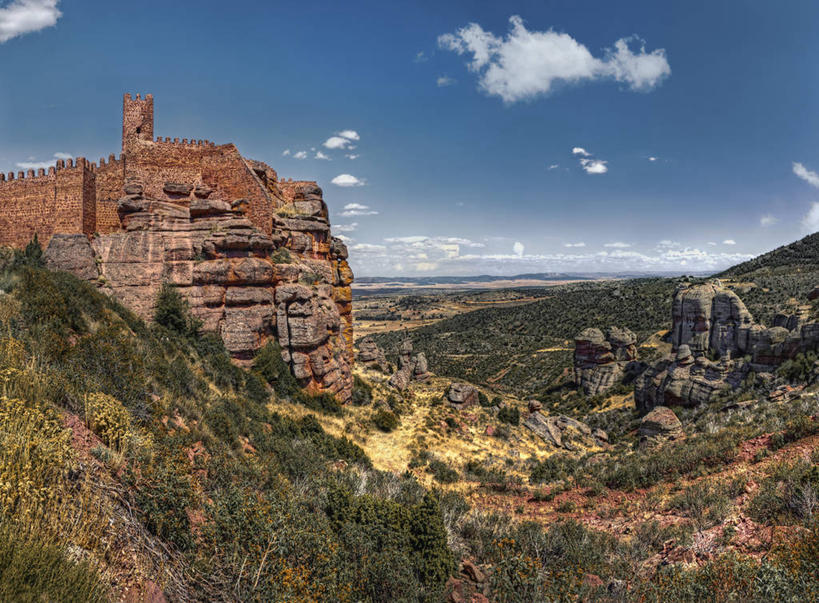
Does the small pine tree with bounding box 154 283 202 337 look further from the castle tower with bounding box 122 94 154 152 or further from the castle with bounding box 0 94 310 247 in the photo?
the castle tower with bounding box 122 94 154 152

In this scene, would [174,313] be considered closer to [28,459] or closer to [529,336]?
[28,459]

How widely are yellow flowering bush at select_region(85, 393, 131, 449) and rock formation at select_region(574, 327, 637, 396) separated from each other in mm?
37302

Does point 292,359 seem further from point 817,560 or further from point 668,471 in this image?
point 817,560

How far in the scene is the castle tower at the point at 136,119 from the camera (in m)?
20.1

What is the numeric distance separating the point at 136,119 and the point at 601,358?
3975cm

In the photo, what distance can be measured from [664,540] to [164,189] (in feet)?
79.4

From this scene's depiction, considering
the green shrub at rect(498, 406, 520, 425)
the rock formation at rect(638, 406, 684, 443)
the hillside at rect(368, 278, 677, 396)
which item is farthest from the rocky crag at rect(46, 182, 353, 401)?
the hillside at rect(368, 278, 677, 396)

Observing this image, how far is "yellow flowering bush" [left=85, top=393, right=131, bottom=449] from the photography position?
5.71 meters

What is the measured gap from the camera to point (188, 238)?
1925 cm

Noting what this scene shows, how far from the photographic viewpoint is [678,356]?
28.1m

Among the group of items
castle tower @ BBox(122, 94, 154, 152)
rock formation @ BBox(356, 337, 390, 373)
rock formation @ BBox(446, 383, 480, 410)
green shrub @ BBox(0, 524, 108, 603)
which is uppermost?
castle tower @ BBox(122, 94, 154, 152)

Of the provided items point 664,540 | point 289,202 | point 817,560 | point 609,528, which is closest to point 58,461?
point 817,560

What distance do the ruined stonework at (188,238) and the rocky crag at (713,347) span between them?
2217cm

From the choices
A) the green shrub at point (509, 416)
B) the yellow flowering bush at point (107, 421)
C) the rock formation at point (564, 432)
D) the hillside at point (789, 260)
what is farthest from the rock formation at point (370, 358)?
the hillside at point (789, 260)
